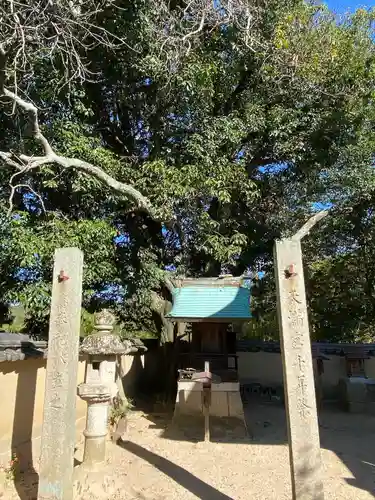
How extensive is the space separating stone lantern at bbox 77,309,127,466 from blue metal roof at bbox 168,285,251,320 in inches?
136

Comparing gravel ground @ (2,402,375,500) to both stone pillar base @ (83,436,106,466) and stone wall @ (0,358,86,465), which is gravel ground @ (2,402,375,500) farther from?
stone wall @ (0,358,86,465)

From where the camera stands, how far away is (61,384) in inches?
183

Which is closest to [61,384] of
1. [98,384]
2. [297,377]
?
[98,384]

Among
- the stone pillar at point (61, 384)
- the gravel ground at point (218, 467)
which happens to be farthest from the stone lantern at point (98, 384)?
the stone pillar at point (61, 384)

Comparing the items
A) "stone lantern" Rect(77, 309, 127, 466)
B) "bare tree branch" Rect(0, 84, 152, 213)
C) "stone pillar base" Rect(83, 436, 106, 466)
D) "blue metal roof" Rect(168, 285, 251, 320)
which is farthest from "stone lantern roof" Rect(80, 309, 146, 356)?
"blue metal roof" Rect(168, 285, 251, 320)

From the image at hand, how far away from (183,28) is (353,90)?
5.31 m

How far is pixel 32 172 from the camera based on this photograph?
961 cm

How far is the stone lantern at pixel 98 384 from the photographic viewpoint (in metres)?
5.95

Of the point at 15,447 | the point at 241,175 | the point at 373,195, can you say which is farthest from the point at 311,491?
the point at 373,195

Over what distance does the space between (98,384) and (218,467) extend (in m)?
2.49

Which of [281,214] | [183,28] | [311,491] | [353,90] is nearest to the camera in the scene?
[311,491]

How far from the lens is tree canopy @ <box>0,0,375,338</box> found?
28.3 feet

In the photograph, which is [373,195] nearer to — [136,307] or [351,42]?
[351,42]

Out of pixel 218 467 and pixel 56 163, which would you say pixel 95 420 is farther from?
pixel 56 163
